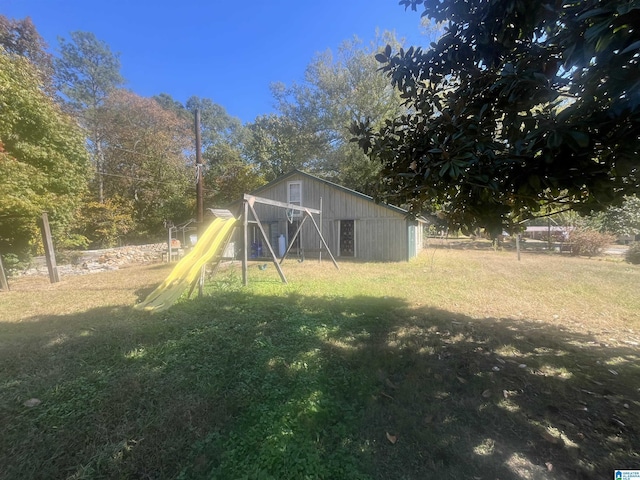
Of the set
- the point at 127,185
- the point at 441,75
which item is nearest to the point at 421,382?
the point at 441,75

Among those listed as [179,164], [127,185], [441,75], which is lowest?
[441,75]

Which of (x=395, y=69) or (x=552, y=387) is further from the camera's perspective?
(x=395, y=69)

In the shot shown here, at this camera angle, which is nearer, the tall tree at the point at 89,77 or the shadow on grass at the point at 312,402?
the shadow on grass at the point at 312,402

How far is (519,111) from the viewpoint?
2365mm

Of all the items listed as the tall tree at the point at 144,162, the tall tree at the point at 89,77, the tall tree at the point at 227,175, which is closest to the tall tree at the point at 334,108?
the tall tree at the point at 227,175

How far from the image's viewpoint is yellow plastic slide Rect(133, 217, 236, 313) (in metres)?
5.36

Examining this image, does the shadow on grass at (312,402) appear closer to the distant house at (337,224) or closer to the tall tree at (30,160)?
the tall tree at (30,160)

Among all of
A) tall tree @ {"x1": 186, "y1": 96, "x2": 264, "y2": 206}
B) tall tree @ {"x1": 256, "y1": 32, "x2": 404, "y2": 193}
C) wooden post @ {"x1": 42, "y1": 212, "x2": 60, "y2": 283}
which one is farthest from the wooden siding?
tall tree @ {"x1": 186, "y1": 96, "x2": 264, "y2": 206}

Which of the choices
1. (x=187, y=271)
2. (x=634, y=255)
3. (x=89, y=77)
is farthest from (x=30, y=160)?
(x=634, y=255)

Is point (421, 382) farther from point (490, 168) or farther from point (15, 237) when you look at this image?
point (15, 237)

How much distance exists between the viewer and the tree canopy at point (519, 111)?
175 centimetres

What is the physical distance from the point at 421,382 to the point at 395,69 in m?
3.51

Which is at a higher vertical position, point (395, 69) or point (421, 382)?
point (395, 69)

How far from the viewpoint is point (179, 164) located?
24.0 meters
